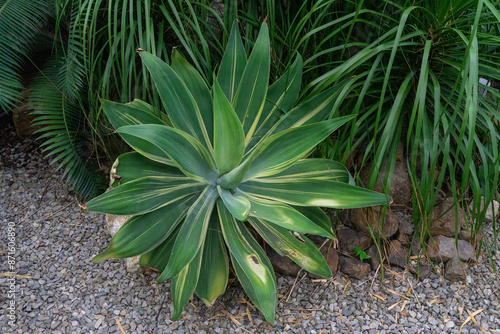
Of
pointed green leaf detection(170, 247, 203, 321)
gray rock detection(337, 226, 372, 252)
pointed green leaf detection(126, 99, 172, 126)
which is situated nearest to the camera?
pointed green leaf detection(170, 247, 203, 321)

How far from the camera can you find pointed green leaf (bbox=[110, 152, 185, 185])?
1.47 meters

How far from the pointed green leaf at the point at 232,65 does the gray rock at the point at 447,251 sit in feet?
3.65

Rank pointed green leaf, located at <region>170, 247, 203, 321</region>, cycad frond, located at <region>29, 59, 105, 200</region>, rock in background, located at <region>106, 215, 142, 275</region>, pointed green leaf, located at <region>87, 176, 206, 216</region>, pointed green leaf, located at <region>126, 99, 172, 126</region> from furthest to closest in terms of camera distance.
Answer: cycad frond, located at <region>29, 59, 105, 200</region> < rock in background, located at <region>106, 215, 142, 275</region> < pointed green leaf, located at <region>126, 99, 172, 126</region> < pointed green leaf, located at <region>170, 247, 203, 321</region> < pointed green leaf, located at <region>87, 176, 206, 216</region>

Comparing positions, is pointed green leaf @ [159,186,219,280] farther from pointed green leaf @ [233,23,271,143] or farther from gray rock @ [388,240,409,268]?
gray rock @ [388,240,409,268]

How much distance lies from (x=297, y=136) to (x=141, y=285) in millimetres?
922

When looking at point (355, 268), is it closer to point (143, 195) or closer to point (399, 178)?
point (399, 178)

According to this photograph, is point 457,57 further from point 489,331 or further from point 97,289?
point 97,289

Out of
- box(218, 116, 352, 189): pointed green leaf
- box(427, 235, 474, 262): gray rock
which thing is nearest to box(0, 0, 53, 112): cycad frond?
box(218, 116, 352, 189): pointed green leaf

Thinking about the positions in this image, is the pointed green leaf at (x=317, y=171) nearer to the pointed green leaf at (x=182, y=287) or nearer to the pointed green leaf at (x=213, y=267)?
the pointed green leaf at (x=213, y=267)

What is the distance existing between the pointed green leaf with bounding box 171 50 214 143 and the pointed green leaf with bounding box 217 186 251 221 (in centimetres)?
24

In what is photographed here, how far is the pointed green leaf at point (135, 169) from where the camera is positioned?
1.47 m

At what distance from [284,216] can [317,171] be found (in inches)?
11.7

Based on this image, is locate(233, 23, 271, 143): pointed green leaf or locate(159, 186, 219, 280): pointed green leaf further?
locate(233, 23, 271, 143): pointed green leaf

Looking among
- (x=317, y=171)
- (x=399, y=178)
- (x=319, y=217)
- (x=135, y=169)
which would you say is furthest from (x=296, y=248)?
(x=399, y=178)
